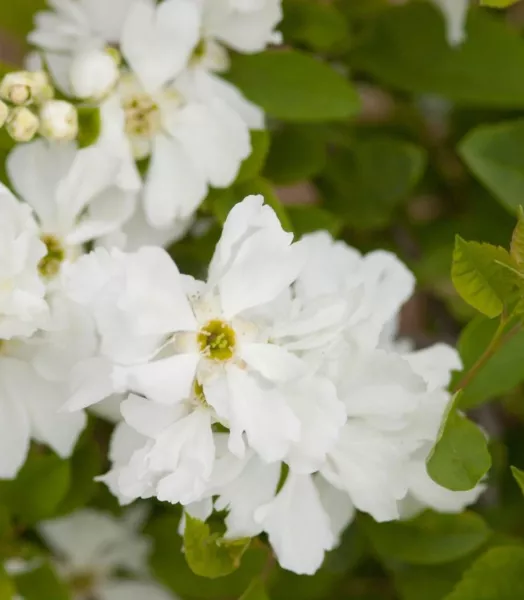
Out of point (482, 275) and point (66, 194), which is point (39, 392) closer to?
point (66, 194)

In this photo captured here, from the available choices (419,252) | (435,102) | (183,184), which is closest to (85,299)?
(183,184)

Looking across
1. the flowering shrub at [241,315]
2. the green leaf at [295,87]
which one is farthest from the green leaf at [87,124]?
the green leaf at [295,87]

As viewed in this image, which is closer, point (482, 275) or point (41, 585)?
point (482, 275)

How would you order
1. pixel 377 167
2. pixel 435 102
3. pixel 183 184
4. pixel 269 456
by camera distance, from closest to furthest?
pixel 269 456 < pixel 183 184 < pixel 377 167 < pixel 435 102

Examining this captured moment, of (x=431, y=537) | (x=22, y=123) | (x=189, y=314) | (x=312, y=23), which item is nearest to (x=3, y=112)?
(x=22, y=123)

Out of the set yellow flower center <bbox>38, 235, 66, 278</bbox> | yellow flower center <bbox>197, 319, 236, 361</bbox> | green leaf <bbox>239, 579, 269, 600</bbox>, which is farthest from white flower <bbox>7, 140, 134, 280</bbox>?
green leaf <bbox>239, 579, 269, 600</bbox>

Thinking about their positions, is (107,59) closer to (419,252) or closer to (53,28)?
(53,28)
